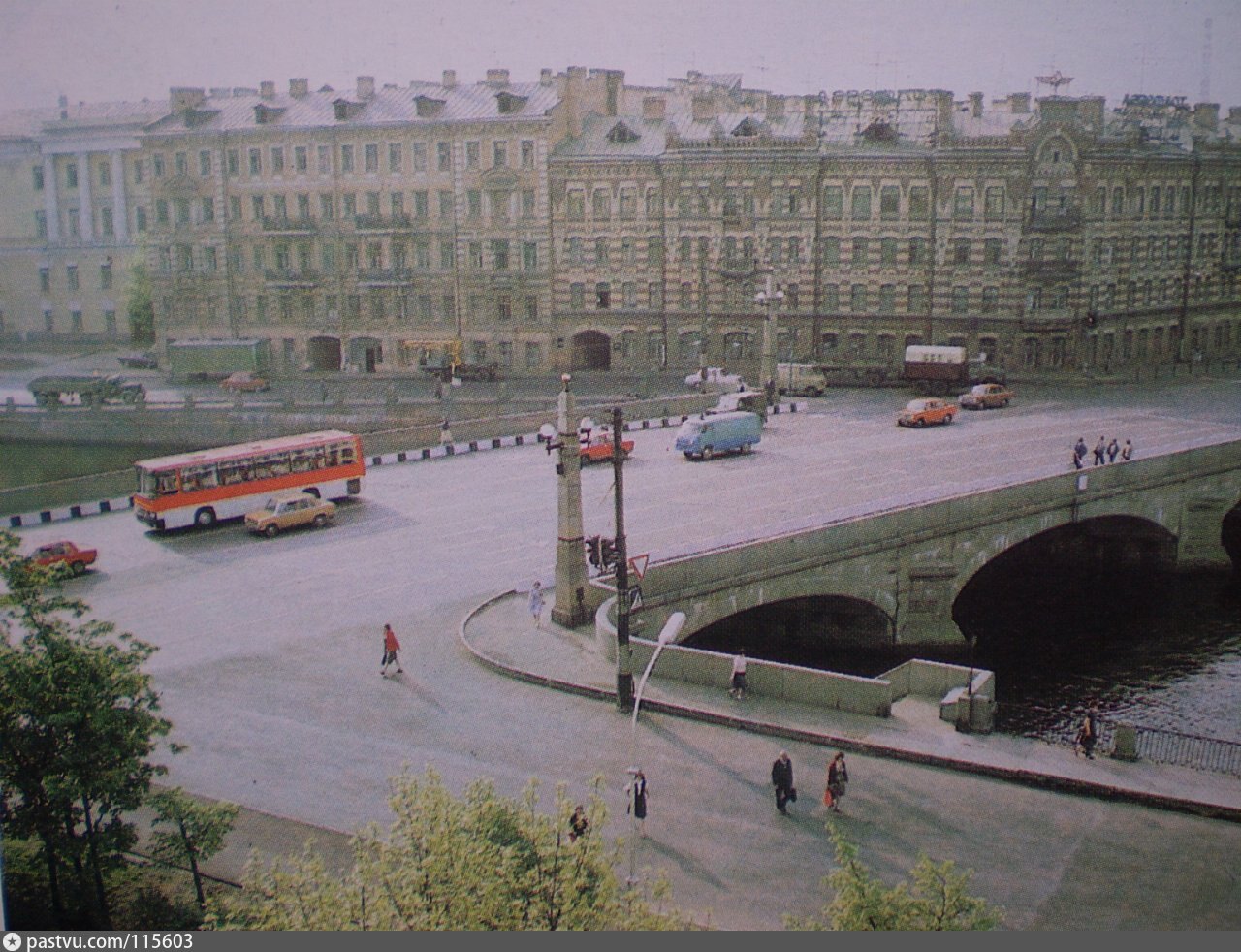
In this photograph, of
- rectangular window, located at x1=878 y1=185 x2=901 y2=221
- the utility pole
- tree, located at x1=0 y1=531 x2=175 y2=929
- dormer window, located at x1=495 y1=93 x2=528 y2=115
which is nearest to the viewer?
tree, located at x1=0 y1=531 x2=175 y2=929

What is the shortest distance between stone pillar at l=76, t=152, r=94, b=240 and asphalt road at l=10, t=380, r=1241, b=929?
19.7 feet

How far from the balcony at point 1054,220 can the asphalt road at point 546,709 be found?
586 cm

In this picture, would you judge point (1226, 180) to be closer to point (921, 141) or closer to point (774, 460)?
point (774, 460)

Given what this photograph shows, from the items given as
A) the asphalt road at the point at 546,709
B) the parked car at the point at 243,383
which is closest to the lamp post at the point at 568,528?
the asphalt road at the point at 546,709

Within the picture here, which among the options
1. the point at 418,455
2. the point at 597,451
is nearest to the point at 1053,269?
the point at 597,451

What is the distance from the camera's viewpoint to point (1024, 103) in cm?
3731

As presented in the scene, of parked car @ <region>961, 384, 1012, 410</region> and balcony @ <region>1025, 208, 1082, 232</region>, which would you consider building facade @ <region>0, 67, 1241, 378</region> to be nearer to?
balcony @ <region>1025, 208, 1082, 232</region>

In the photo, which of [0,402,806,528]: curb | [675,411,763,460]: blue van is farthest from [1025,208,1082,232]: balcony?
[675,411,763,460]: blue van

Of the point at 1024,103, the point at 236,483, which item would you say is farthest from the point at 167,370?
the point at 1024,103

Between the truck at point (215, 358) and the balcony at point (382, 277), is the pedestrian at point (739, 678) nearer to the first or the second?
the truck at point (215, 358)

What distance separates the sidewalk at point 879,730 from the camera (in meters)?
16.9

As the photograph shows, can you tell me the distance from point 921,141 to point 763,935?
1543 inches

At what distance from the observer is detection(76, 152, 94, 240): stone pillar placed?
77.4 feet

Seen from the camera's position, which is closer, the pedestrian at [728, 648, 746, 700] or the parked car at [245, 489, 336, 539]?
the pedestrian at [728, 648, 746, 700]
